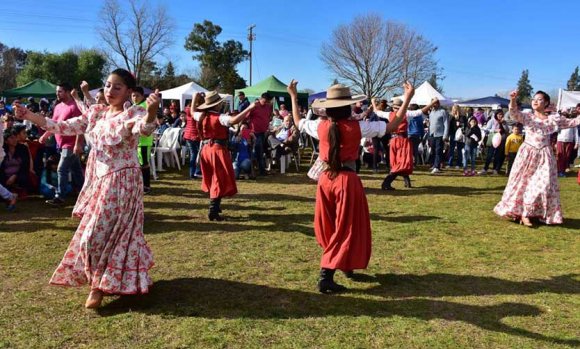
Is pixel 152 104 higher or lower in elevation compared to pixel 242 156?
higher

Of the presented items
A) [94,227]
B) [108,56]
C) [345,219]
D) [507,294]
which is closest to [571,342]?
[507,294]

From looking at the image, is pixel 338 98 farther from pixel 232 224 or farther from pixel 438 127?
pixel 438 127

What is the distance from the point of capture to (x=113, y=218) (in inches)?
150

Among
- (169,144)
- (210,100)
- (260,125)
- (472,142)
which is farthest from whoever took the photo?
(472,142)

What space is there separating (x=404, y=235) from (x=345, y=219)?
7.96ft

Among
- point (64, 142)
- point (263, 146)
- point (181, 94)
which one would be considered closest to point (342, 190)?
point (64, 142)

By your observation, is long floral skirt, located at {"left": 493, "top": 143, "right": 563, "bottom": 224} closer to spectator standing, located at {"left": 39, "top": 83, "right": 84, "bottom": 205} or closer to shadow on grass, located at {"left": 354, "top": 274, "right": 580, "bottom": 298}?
shadow on grass, located at {"left": 354, "top": 274, "right": 580, "bottom": 298}

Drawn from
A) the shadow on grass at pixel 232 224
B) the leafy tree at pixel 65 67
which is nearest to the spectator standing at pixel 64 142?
the shadow on grass at pixel 232 224

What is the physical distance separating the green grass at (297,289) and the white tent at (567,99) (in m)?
15.2

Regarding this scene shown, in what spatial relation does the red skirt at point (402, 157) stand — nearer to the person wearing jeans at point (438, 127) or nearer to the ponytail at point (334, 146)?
the person wearing jeans at point (438, 127)

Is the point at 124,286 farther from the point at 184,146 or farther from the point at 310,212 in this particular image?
the point at 184,146

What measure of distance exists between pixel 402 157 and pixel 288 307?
6.79 m

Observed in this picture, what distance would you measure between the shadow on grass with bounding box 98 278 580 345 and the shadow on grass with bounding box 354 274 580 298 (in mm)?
234

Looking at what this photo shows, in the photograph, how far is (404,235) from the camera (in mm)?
6402
